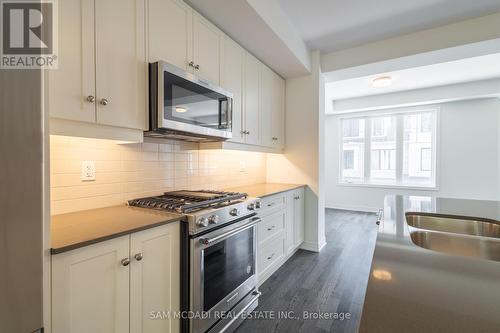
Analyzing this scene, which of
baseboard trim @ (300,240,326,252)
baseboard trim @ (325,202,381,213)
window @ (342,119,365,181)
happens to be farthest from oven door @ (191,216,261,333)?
window @ (342,119,365,181)

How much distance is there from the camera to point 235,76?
239cm

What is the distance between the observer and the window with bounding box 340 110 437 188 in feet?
17.2

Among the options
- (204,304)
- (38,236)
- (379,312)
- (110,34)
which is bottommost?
(204,304)

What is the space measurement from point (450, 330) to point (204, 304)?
53.6 inches

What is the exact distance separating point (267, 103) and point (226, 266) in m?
2.04

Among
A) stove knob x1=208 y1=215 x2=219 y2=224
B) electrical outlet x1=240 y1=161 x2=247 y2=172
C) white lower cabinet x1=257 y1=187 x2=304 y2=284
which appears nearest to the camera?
stove knob x1=208 y1=215 x2=219 y2=224

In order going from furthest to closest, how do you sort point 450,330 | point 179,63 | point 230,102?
point 230,102 → point 179,63 → point 450,330

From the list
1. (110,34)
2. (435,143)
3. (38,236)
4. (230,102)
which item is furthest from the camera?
(435,143)

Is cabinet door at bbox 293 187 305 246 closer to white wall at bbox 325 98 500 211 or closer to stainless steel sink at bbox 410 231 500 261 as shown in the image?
stainless steel sink at bbox 410 231 500 261

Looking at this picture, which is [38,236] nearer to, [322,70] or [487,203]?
[487,203]

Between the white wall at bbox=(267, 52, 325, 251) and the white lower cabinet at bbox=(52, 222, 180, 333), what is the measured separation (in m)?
2.29

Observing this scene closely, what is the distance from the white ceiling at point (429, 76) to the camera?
3.56m

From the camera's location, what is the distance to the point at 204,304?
1504 mm

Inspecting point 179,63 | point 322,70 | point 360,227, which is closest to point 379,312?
point 179,63
